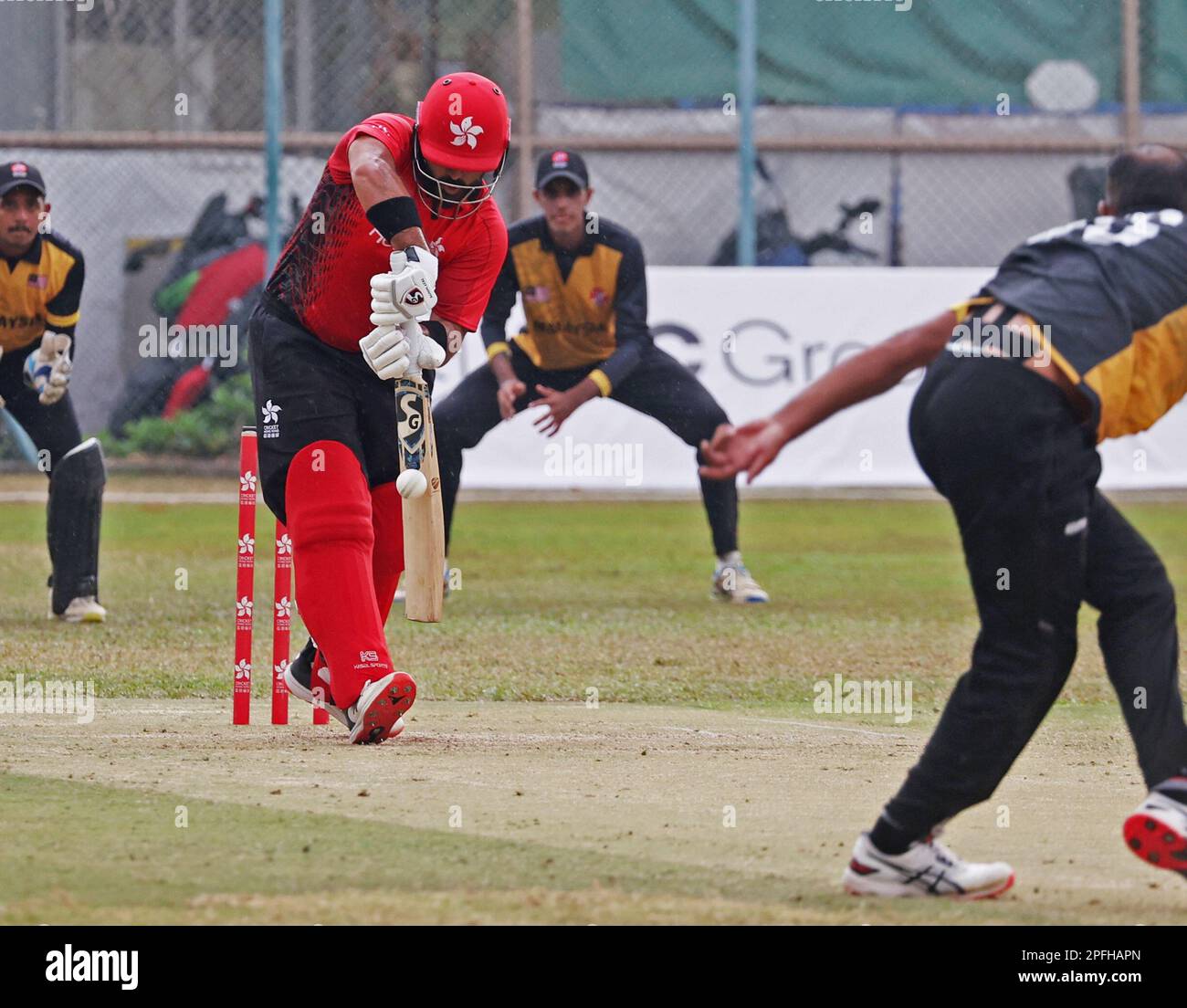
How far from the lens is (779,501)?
18.4 m

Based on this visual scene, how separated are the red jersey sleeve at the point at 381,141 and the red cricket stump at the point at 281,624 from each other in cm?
116

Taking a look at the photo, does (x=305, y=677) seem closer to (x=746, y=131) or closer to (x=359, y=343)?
(x=359, y=343)

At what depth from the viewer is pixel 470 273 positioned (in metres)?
6.94

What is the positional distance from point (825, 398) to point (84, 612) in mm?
6658

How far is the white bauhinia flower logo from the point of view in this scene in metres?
6.43

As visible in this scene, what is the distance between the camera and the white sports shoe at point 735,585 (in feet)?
38.0

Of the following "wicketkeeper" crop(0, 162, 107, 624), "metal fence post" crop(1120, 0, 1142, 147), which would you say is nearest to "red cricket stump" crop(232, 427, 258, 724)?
"wicketkeeper" crop(0, 162, 107, 624)

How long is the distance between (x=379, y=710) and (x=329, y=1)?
1375 cm

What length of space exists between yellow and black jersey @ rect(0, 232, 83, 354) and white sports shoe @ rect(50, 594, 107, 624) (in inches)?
51.9

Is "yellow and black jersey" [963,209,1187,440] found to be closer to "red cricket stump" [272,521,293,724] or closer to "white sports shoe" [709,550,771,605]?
"red cricket stump" [272,521,293,724]

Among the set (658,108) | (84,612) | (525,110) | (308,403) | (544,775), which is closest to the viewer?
(544,775)

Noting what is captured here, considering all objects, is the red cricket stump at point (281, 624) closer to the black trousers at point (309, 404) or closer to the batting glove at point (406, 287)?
the black trousers at point (309, 404)

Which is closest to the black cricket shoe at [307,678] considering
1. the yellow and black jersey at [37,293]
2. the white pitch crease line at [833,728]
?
the white pitch crease line at [833,728]

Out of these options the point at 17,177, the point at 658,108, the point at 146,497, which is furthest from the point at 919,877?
the point at 658,108
